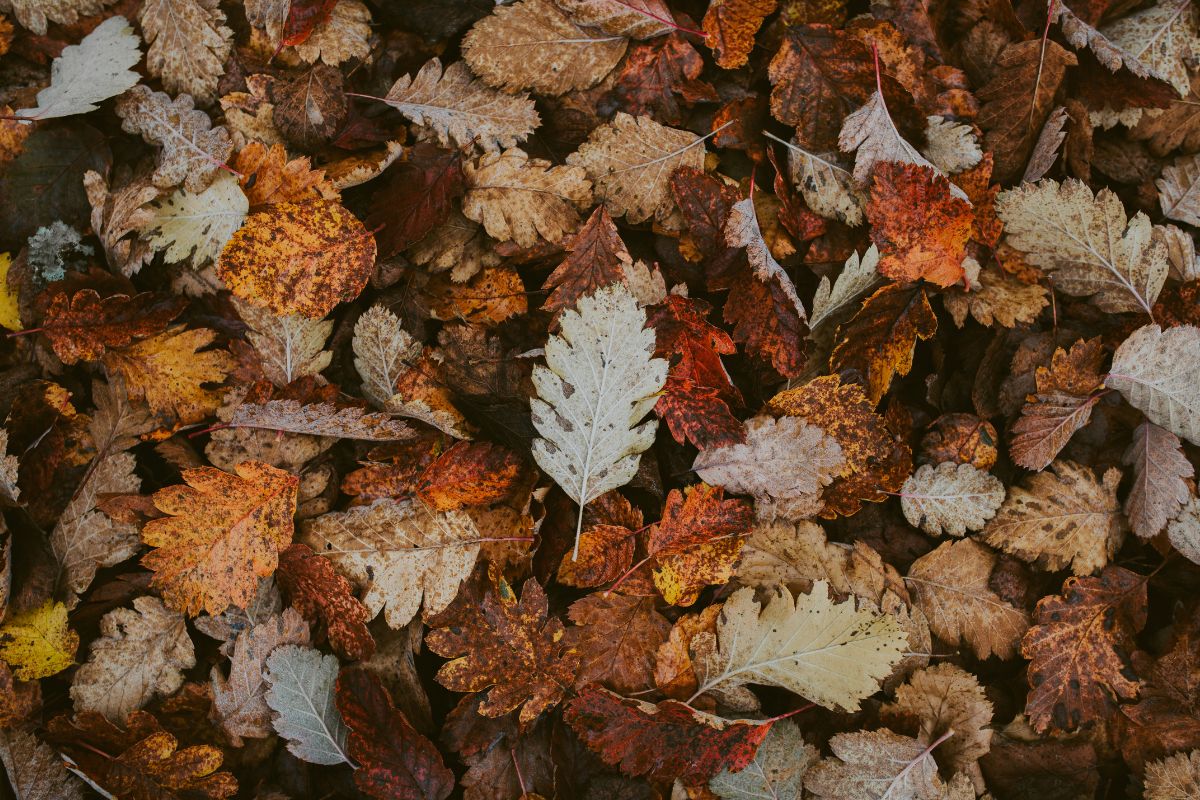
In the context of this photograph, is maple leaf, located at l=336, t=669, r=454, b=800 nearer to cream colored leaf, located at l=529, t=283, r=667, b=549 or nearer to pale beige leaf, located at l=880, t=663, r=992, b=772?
cream colored leaf, located at l=529, t=283, r=667, b=549

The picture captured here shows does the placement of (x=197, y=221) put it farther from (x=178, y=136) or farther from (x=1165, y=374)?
(x=1165, y=374)

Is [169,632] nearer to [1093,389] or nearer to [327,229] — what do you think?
[327,229]

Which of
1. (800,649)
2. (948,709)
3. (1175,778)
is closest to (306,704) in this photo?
(800,649)

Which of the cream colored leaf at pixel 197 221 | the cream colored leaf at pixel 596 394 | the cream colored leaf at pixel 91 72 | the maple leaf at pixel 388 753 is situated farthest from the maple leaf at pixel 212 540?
the cream colored leaf at pixel 91 72

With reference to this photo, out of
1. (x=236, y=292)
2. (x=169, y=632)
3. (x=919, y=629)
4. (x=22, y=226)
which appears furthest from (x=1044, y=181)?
(x=22, y=226)

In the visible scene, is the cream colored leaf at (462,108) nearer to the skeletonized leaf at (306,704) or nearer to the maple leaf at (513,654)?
the maple leaf at (513,654)

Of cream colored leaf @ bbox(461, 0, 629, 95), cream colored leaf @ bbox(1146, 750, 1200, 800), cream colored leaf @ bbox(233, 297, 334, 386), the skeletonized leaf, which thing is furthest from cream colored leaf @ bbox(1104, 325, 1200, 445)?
the skeletonized leaf

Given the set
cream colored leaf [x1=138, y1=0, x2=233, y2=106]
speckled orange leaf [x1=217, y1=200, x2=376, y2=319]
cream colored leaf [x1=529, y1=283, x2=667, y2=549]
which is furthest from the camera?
cream colored leaf [x1=138, y1=0, x2=233, y2=106]
